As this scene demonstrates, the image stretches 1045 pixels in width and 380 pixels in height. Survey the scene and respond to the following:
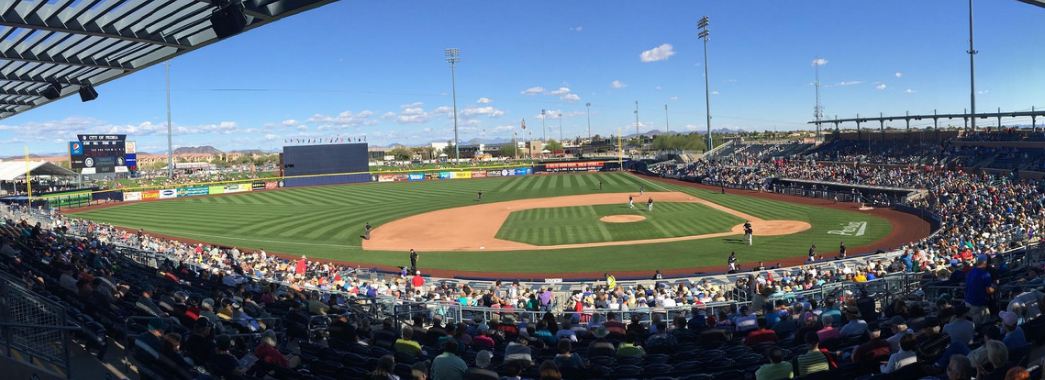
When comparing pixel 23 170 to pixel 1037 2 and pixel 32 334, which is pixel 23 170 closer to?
pixel 32 334

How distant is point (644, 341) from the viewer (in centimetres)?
893

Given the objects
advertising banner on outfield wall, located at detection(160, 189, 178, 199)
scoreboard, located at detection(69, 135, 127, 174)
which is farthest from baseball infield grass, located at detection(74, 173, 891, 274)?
scoreboard, located at detection(69, 135, 127, 174)

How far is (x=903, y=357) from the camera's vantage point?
5.39m

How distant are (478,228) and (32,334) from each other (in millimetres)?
30089

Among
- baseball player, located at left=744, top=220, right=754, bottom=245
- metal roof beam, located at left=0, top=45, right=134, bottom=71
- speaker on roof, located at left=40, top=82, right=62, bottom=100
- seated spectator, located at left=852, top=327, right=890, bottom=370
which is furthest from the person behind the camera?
baseball player, located at left=744, top=220, right=754, bottom=245

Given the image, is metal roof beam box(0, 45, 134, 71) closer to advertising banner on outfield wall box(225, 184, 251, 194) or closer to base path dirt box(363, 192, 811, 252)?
base path dirt box(363, 192, 811, 252)

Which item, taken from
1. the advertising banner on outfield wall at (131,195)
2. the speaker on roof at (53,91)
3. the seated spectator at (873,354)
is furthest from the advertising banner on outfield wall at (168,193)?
the seated spectator at (873,354)

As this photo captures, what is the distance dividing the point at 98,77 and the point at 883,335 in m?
17.7

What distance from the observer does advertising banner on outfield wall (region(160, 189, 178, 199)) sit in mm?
63594

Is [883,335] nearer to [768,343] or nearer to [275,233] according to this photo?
[768,343]

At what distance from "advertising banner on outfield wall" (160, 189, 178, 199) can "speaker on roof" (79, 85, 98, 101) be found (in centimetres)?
5437

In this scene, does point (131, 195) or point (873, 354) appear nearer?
point (873, 354)

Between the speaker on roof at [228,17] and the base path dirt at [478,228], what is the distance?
22570 millimetres

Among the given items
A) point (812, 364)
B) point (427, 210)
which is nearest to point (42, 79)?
point (812, 364)
